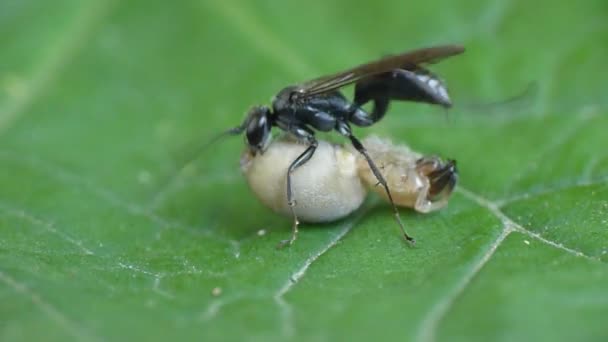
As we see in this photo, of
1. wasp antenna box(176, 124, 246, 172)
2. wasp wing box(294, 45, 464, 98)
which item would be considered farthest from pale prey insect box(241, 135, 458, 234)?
wasp antenna box(176, 124, 246, 172)

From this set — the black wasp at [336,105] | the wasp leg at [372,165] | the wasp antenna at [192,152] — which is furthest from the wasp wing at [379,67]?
the wasp antenna at [192,152]

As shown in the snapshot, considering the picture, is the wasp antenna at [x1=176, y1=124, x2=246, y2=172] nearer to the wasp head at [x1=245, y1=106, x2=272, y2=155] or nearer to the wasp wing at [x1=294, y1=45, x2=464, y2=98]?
the wasp head at [x1=245, y1=106, x2=272, y2=155]

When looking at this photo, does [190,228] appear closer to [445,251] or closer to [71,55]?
[445,251]

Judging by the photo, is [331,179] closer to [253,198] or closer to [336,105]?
[336,105]

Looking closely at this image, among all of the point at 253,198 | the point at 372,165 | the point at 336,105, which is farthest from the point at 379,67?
the point at 253,198

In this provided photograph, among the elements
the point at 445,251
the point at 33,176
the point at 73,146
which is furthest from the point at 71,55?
the point at 445,251

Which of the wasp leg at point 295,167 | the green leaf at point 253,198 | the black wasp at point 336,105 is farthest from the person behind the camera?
the black wasp at point 336,105

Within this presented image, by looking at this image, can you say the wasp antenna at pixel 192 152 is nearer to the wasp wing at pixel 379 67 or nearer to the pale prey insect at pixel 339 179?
the pale prey insect at pixel 339 179
